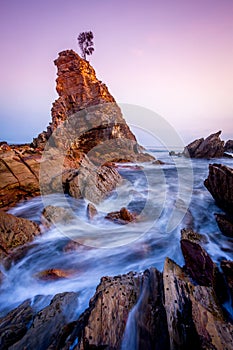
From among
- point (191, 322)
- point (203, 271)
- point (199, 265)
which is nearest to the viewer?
point (191, 322)

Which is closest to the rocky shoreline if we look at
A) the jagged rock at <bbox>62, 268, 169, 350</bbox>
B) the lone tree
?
the jagged rock at <bbox>62, 268, 169, 350</bbox>

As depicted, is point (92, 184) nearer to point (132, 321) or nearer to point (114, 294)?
point (114, 294)

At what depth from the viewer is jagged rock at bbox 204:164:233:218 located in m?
6.11

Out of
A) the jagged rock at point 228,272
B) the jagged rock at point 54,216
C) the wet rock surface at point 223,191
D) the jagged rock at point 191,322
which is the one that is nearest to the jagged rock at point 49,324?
the jagged rock at point 191,322

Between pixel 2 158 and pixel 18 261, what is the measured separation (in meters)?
6.14

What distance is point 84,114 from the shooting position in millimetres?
19328

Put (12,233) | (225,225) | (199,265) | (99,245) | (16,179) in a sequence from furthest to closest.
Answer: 1. (16,179)
2. (225,225)
3. (99,245)
4. (12,233)
5. (199,265)

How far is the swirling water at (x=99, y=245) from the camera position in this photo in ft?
11.7

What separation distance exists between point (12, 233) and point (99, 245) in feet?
7.38

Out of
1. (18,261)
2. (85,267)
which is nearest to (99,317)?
(85,267)

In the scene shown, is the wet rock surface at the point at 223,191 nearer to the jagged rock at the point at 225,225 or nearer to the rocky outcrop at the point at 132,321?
the jagged rock at the point at 225,225

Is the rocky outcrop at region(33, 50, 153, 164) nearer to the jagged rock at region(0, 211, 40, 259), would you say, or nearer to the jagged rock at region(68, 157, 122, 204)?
the jagged rock at region(68, 157, 122, 204)

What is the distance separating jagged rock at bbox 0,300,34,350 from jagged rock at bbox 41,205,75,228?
319cm

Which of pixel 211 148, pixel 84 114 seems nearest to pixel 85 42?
pixel 84 114
